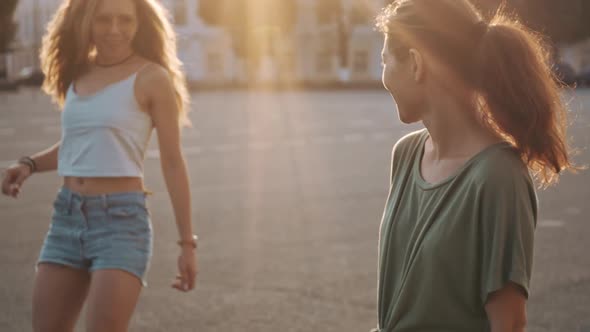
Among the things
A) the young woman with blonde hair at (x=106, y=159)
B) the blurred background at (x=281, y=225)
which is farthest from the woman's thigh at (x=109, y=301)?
the blurred background at (x=281, y=225)

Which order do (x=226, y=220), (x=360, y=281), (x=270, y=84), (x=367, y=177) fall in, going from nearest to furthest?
(x=360, y=281), (x=226, y=220), (x=367, y=177), (x=270, y=84)

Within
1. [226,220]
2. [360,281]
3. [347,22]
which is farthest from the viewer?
[347,22]

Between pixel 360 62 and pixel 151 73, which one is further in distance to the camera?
pixel 360 62

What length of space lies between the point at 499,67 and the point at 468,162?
0.68 feet

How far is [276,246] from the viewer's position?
8.81 m

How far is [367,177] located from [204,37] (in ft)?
218

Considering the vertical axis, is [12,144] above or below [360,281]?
below

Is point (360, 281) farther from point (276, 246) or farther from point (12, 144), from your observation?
point (12, 144)

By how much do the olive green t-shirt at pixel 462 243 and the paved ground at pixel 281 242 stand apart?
802mm

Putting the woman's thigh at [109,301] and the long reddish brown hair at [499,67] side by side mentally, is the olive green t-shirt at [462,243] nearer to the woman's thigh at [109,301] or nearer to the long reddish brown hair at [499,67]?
the long reddish brown hair at [499,67]

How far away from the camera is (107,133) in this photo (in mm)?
3855

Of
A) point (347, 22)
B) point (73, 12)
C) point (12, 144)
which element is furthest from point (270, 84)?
point (73, 12)

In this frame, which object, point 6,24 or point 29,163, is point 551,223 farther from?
point 6,24

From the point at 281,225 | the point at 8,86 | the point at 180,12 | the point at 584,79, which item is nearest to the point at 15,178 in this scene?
the point at 281,225
